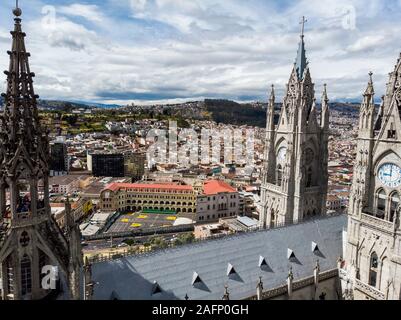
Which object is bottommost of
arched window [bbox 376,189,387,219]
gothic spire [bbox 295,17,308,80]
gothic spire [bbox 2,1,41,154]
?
arched window [bbox 376,189,387,219]

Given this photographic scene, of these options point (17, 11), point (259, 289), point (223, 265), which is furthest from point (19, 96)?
point (259, 289)

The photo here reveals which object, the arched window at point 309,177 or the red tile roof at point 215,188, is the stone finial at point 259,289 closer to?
the arched window at point 309,177

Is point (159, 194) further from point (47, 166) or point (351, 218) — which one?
point (47, 166)

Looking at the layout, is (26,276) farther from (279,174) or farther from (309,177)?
(309,177)

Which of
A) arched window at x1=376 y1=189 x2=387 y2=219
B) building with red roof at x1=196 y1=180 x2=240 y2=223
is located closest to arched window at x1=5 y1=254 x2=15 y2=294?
arched window at x1=376 y1=189 x2=387 y2=219

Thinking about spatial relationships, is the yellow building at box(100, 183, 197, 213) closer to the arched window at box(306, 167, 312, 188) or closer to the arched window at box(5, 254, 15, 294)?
the arched window at box(306, 167, 312, 188)

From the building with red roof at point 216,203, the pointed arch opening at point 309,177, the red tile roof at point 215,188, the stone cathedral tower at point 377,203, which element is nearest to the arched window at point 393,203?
the stone cathedral tower at point 377,203

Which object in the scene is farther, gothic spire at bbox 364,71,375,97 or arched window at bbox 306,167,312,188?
arched window at bbox 306,167,312,188

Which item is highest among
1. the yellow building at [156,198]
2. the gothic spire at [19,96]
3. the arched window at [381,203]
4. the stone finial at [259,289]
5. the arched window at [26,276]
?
the gothic spire at [19,96]
